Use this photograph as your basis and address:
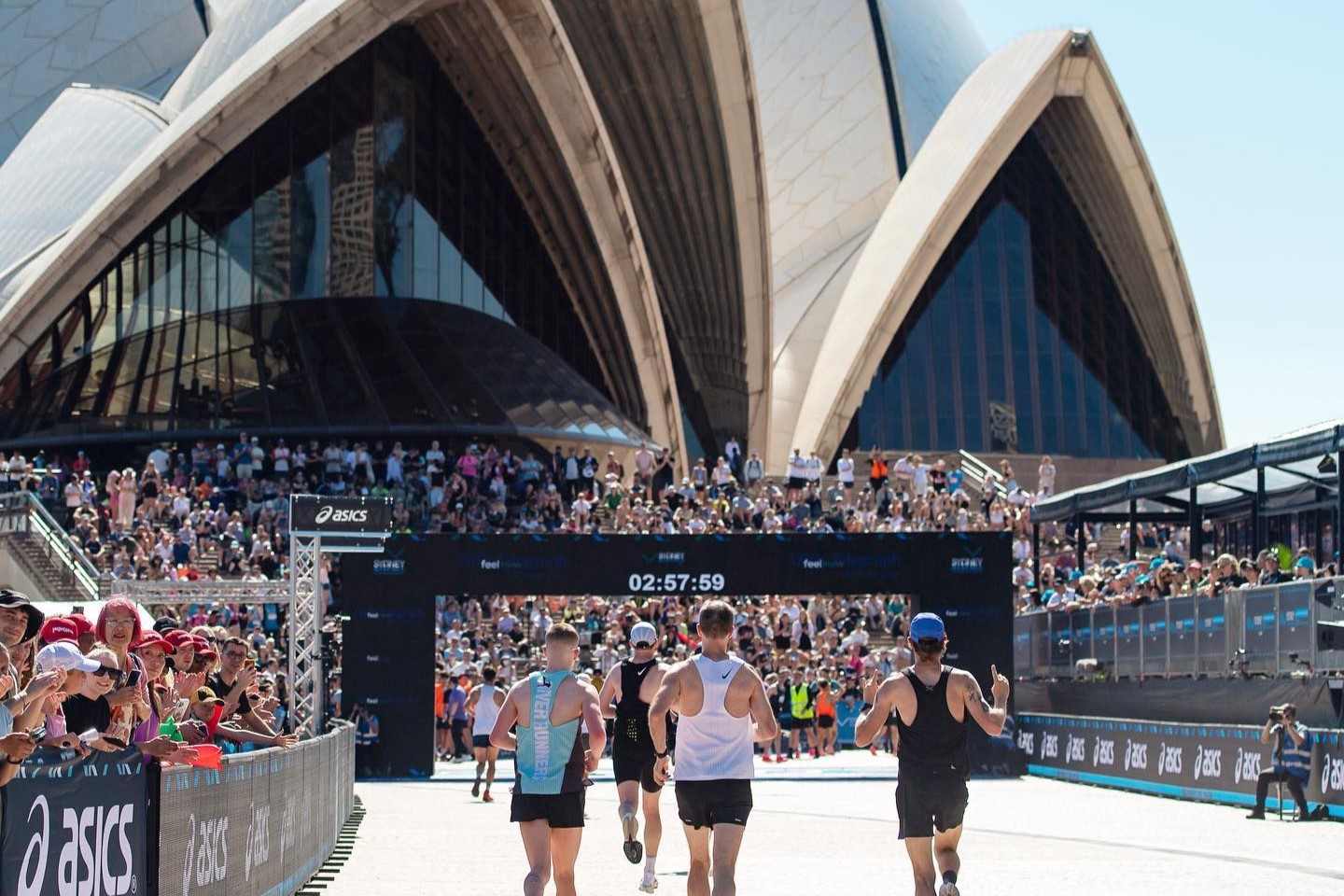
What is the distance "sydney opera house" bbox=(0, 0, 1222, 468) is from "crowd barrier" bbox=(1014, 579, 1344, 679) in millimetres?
18065

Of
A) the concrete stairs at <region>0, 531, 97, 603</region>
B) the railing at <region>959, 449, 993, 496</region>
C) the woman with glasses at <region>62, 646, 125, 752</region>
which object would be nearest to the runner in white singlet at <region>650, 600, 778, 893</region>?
the woman with glasses at <region>62, 646, 125, 752</region>

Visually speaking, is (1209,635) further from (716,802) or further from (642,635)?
(716,802)

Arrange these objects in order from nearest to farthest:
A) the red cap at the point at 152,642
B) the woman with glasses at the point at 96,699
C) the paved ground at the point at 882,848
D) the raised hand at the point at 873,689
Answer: the woman with glasses at the point at 96,699 < the red cap at the point at 152,642 < the raised hand at the point at 873,689 < the paved ground at the point at 882,848

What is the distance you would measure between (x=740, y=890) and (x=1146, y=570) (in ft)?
60.0

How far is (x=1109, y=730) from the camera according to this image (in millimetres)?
26281

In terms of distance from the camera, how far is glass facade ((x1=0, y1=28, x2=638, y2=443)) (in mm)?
43969

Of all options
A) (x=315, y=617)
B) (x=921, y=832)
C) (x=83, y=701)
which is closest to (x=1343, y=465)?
(x=315, y=617)

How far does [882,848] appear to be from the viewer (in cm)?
1648

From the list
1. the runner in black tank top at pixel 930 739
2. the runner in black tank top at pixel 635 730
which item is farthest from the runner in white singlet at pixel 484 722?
the runner in black tank top at pixel 930 739

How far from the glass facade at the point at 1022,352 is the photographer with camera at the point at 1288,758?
108 feet

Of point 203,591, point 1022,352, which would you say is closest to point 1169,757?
point 203,591

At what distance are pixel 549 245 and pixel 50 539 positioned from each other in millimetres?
20848

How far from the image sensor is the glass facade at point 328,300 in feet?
144

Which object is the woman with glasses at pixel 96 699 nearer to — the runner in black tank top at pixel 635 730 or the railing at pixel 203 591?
the runner in black tank top at pixel 635 730
